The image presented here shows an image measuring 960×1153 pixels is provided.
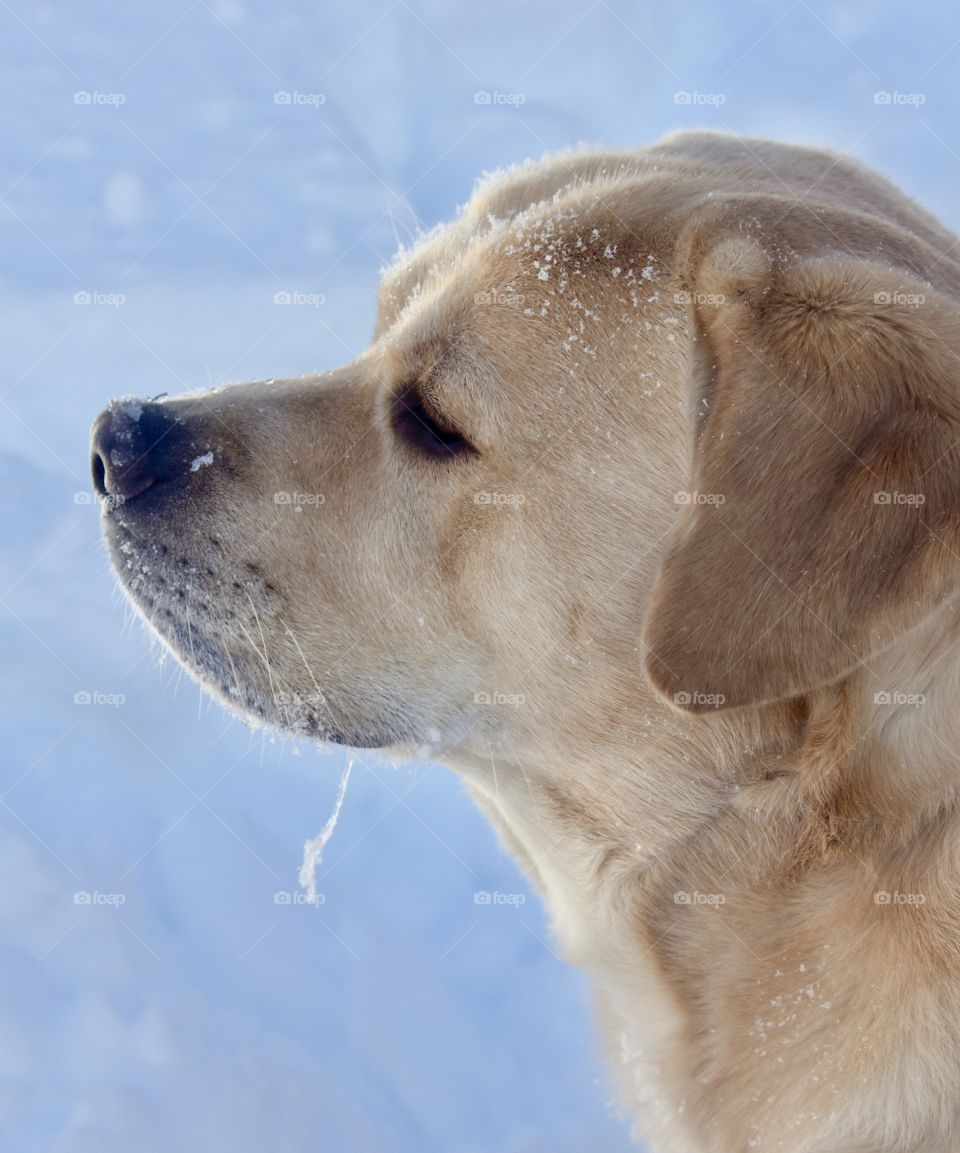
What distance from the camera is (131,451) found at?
294cm

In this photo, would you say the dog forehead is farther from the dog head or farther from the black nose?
the black nose

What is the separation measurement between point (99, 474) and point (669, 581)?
5.47 ft

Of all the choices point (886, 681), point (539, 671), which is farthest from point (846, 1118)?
point (539, 671)

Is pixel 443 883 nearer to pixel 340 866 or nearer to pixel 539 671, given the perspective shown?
pixel 340 866

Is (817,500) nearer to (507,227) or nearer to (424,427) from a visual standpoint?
(424,427)

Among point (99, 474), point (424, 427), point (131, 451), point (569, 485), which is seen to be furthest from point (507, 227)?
point (99, 474)

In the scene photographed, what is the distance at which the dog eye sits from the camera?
2.78 meters

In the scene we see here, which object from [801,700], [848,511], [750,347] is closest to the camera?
[848,511]

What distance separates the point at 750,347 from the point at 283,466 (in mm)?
1332

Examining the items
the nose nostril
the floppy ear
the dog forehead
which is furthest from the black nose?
the floppy ear

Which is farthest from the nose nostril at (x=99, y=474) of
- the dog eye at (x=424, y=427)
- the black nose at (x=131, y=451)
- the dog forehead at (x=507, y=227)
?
the dog forehead at (x=507, y=227)

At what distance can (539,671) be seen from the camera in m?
2.78

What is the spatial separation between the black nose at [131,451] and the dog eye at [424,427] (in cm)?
63

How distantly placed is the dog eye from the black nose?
63 centimetres
